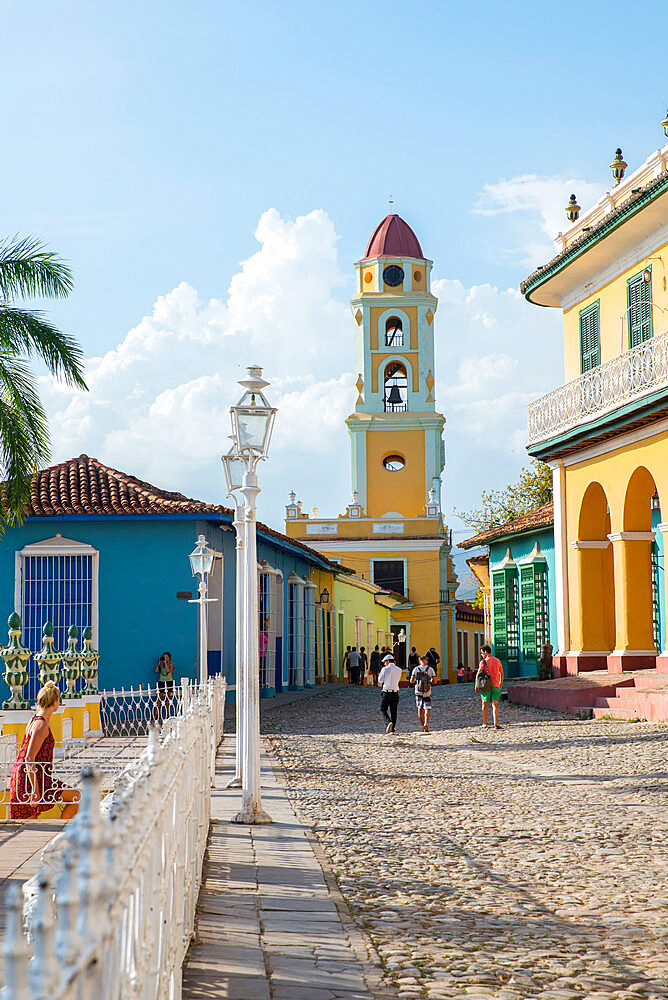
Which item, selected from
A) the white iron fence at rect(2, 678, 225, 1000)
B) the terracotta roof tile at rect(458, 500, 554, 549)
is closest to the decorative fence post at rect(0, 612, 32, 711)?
the white iron fence at rect(2, 678, 225, 1000)

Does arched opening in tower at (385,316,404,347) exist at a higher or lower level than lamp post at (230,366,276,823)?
higher

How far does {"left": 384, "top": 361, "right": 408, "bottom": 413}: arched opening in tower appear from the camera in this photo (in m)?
50.4

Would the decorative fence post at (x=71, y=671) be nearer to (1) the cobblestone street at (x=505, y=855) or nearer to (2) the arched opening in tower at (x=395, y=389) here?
(1) the cobblestone street at (x=505, y=855)

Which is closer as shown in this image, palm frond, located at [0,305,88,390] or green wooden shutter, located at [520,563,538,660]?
palm frond, located at [0,305,88,390]

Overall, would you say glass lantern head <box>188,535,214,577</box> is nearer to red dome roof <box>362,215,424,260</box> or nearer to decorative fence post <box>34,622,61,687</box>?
→ decorative fence post <box>34,622,61,687</box>

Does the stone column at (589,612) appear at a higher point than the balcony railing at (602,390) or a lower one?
lower

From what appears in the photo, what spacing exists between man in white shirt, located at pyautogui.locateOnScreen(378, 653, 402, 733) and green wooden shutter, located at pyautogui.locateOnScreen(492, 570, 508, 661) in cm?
984

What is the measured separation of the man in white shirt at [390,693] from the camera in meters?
18.1

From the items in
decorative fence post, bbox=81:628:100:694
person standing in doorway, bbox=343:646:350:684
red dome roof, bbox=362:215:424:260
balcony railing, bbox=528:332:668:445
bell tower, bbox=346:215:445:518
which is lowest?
person standing in doorway, bbox=343:646:350:684

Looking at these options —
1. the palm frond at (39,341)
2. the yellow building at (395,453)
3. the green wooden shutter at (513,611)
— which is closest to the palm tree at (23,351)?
the palm frond at (39,341)

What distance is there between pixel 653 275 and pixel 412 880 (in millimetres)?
14524

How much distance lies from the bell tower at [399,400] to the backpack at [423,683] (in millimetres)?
31244

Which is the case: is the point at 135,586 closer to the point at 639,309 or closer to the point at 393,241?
the point at 639,309

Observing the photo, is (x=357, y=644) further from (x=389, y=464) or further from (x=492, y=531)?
(x=492, y=531)
